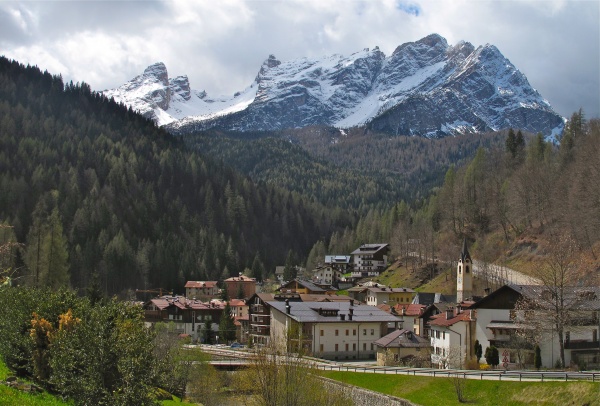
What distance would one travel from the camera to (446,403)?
184 ft

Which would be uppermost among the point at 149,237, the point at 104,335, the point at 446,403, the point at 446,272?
the point at 149,237

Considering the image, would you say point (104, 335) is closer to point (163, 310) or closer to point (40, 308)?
point (40, 308)

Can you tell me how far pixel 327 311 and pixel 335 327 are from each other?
3444mm

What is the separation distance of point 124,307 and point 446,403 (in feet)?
89.8

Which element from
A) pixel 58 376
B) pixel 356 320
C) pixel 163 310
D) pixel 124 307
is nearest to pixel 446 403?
pixel 124 307

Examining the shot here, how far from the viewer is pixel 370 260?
175 metres

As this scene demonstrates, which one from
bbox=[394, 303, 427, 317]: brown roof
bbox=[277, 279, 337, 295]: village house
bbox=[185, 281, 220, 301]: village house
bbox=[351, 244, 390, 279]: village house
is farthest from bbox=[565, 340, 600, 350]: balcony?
bbox=[185, 281, 220, 301]: village house

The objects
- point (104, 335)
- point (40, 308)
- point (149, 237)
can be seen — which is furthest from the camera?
point (149, 237)

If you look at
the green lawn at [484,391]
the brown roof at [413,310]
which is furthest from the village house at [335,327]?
the green lawn at [484,391]

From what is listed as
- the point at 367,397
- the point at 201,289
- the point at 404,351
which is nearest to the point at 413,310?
the point at 404,351

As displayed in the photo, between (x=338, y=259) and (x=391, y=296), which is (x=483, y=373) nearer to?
→ (x=391, y=296)

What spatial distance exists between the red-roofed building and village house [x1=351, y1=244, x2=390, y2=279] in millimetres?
89599

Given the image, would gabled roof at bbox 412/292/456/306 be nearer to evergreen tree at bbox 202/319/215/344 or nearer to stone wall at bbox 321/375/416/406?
evergreen tree at bbox 202/319/215/344

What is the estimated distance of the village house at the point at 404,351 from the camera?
258 feet
